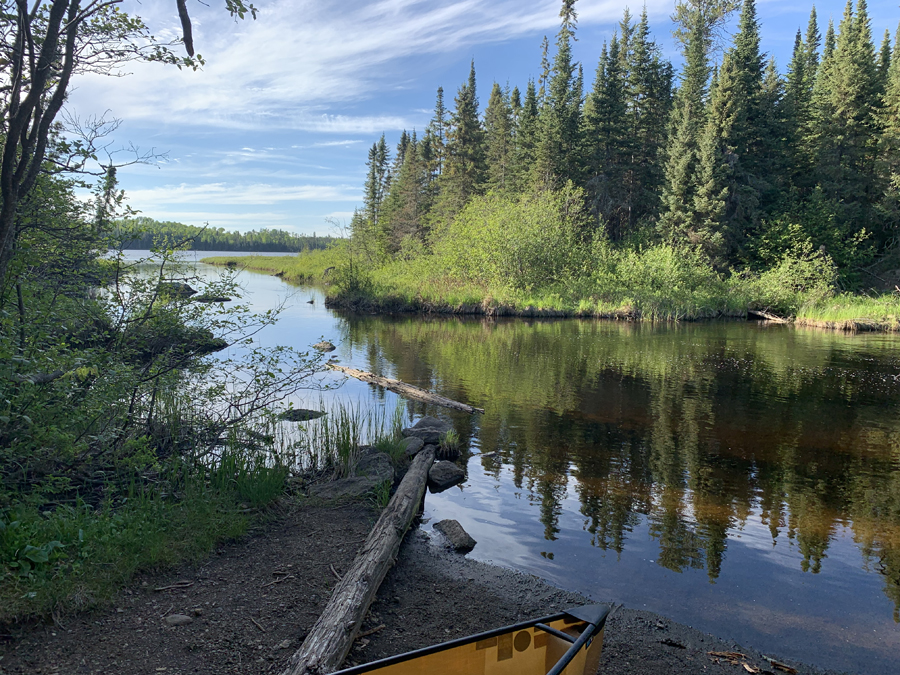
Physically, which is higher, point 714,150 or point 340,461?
point 714,150

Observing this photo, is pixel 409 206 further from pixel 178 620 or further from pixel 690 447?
pixel 178 620

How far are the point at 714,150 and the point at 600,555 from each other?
41394mm

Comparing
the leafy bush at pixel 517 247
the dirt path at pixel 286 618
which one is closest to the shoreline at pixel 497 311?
the leafy bush at pixel 517 247

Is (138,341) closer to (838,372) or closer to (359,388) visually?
(359,388)

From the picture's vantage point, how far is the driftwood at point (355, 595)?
12.1 feet

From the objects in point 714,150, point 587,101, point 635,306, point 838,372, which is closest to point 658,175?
point 714,150

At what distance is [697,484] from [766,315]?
29.9 metres

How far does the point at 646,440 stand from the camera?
10547 mm

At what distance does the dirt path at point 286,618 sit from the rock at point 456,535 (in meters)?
0.23

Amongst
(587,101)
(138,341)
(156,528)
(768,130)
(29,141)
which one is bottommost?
(156,528)

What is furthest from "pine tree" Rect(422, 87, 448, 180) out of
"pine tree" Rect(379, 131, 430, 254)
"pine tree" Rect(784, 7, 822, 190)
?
"pine tree" Rect(784, 7, 822, 190)

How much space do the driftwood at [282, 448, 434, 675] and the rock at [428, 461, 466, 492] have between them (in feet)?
4.30

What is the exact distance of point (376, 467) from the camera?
26.0 ft

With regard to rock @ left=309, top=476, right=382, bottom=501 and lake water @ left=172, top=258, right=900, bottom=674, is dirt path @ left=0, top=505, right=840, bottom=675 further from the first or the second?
rock @ left=309, top=476, right=382, bottom=501
